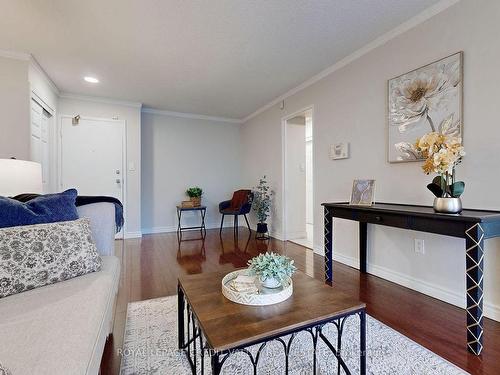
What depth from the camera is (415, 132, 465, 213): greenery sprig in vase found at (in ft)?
5.34

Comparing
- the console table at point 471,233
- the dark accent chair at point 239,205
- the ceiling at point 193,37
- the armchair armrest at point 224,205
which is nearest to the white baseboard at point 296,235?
the dark accent chair at point 239,205

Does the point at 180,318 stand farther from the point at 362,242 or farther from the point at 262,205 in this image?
the point at 262,205

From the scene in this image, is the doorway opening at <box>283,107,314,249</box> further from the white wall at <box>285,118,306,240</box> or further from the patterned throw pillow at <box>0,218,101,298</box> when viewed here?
the patterned throw pillow at <box>0,218,101,298</box>

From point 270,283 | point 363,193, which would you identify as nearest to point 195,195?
point 363,193

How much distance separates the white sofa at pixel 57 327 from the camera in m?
0.75

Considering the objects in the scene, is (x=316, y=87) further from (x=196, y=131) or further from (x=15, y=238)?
(x=15, y=238)

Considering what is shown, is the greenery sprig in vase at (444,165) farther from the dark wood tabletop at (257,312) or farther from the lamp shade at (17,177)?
the lamp shade at (17,177)

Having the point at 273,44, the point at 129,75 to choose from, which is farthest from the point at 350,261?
the point at 129,75

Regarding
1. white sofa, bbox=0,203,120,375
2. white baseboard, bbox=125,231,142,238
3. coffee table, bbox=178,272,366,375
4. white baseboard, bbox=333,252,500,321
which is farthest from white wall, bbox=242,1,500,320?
white baseboard, bbox=125,231,142,238

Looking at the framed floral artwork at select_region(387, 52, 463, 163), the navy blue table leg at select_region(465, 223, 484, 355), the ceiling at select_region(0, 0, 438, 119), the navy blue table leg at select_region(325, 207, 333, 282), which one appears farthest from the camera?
the navy blue table leg at select_region(325, 207, 333, 282)

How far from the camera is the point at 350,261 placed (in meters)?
3.00

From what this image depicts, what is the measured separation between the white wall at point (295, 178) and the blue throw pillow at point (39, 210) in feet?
10.5

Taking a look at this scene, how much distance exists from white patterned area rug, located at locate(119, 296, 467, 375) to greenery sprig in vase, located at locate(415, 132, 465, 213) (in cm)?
88

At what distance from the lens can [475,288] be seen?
147 centimetres
